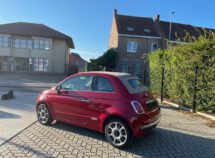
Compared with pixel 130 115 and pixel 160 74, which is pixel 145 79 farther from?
pixel 130 115

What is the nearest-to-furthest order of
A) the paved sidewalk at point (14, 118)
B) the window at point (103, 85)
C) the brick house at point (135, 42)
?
1. the window at point (103, 85)
2. the paved sidewalk at point (14, 118)
3. the brick house at point (135, 42)

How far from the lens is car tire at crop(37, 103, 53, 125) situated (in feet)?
20.5

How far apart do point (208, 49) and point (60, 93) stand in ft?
18.8

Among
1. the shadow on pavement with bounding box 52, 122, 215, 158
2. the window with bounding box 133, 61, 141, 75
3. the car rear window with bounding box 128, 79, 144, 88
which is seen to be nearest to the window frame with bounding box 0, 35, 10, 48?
the window with bounding box 133, 61, 141, 75

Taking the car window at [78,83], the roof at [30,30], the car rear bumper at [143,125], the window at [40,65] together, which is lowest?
the car rear bumper at [143,125]

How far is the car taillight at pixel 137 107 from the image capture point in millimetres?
4633

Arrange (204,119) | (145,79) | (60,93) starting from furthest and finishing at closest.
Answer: (145,79) < (204,119) < (60,93)

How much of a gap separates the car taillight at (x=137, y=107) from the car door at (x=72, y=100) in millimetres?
1284

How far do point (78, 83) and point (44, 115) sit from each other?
1599 millimetres

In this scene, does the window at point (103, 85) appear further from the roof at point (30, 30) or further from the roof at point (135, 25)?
the roof at point (30, 30)

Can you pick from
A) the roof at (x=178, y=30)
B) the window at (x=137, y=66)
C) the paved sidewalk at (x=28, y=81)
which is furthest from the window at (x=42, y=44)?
the roof at (x=178, y=30)

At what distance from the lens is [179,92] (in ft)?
31.7

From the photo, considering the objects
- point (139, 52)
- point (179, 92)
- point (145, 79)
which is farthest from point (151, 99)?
point (139, 52)

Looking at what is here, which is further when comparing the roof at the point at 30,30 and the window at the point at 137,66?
the roof at the point at 30,30
